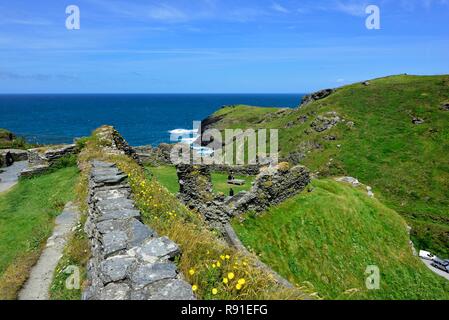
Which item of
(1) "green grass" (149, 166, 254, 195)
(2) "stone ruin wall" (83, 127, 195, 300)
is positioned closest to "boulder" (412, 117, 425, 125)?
(1) "green grass" (149, 166, 254, 195)

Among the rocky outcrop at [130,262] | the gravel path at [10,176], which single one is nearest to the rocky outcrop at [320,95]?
the gravel path at [10,176]

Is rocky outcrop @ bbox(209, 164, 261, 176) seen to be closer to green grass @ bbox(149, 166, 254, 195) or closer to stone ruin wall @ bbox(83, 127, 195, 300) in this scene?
green grass @ bbox(149, 166, 254, 195)

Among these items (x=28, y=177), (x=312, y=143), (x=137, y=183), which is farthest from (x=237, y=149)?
(x=137, y=183)

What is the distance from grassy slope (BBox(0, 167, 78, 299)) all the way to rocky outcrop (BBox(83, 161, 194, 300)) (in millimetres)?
3241

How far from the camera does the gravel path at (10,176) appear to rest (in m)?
23.7

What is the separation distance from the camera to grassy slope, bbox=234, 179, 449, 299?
1805 centimetres

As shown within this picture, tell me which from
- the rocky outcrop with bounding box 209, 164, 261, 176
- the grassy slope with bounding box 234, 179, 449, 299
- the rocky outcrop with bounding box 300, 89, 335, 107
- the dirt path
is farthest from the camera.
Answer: the rocky outcrop with bounding box 300, 89, 335, 107

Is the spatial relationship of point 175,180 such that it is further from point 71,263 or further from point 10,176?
point 71,263

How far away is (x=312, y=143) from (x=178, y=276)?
218 ft

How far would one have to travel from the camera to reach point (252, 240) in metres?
19.0

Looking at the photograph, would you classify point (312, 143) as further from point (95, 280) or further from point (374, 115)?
point (95, 280)

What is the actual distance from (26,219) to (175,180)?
49.5ft

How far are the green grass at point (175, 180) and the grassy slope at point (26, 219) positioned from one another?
733cm
